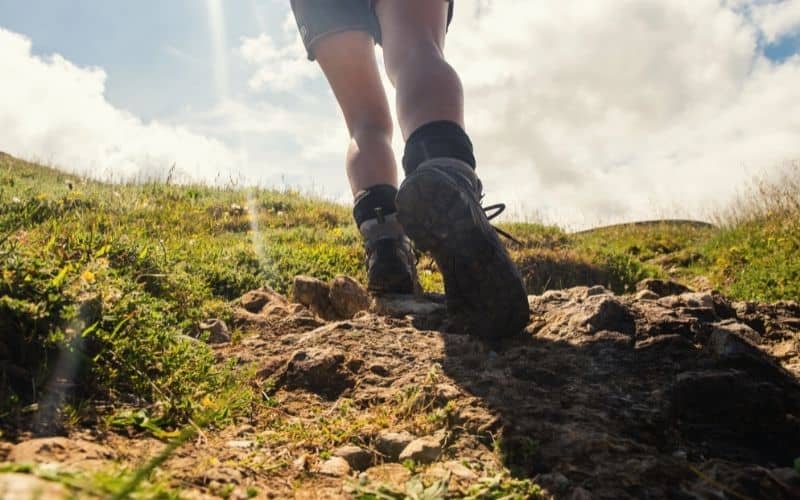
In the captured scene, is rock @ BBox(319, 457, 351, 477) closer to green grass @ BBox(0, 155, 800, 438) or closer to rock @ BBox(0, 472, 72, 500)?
green grass @ BBox(0, 155, 800, 438)

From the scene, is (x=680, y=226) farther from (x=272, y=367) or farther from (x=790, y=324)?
(x=272, y=367)

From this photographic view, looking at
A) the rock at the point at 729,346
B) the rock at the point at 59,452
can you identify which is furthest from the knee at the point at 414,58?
the rock at the point at 59,452

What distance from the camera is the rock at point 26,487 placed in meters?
0.66

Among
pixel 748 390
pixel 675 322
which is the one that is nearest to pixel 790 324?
pixel 675 322

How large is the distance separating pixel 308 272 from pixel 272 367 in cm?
204

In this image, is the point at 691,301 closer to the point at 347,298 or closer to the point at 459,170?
the point at 459,170

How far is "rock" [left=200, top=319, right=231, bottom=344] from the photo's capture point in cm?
216

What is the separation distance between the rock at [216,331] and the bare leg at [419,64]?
3.34 ft

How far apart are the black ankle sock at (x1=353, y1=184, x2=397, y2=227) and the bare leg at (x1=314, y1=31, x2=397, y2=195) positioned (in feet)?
0.12

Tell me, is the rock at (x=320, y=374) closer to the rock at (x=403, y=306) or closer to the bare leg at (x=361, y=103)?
the rock at (x=403, y=306)

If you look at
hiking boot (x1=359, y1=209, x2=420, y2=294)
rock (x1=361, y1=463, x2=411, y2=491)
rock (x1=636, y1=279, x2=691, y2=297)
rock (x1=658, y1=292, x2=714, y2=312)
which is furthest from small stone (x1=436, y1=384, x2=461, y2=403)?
rock (x1=636, y1=279, x2=691, y2=297)

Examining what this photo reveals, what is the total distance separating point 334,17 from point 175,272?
4.61 feet

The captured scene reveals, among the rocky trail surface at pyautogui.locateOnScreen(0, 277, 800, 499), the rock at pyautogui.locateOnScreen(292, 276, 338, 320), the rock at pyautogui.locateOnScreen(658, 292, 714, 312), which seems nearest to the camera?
the rocky trail surface at pyautogui.locateOnScreen(0, 277, 800, 499)

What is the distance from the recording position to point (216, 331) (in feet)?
7.24
